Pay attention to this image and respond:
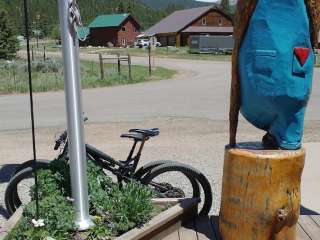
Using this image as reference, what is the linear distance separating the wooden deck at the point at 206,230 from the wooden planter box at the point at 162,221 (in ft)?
0.11

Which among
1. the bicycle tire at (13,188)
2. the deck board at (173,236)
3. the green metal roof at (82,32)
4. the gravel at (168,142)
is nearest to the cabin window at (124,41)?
the gravel at (168,142)

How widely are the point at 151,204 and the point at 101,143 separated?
469 centimetres

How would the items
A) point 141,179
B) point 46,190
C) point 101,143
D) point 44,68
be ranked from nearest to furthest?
point 46,190 < point 141,179 < point 101,143 < point 44,68

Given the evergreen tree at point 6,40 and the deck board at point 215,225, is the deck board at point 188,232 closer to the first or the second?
the deck board at point 215,225

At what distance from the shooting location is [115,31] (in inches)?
2982

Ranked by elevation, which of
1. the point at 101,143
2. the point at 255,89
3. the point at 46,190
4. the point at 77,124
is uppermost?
the point at 255,89

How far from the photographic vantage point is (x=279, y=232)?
3.54m

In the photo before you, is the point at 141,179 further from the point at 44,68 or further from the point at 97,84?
the point at 44,68

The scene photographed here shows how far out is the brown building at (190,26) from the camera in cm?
6575

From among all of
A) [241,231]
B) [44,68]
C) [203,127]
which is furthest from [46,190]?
[44,68]

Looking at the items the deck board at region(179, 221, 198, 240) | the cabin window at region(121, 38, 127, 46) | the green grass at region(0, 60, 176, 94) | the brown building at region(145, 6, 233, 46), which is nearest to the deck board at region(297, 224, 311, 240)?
the deck board at region(179, 221, 198, 240)

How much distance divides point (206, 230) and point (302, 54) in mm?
1699

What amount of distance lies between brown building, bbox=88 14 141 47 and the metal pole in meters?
72.1

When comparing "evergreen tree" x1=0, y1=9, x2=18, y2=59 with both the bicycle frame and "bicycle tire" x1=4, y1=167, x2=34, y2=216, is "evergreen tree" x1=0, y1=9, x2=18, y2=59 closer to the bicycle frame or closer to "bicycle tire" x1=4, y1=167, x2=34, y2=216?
"bicycle tire" x1=4, y1=167, x2=34, y2=216
